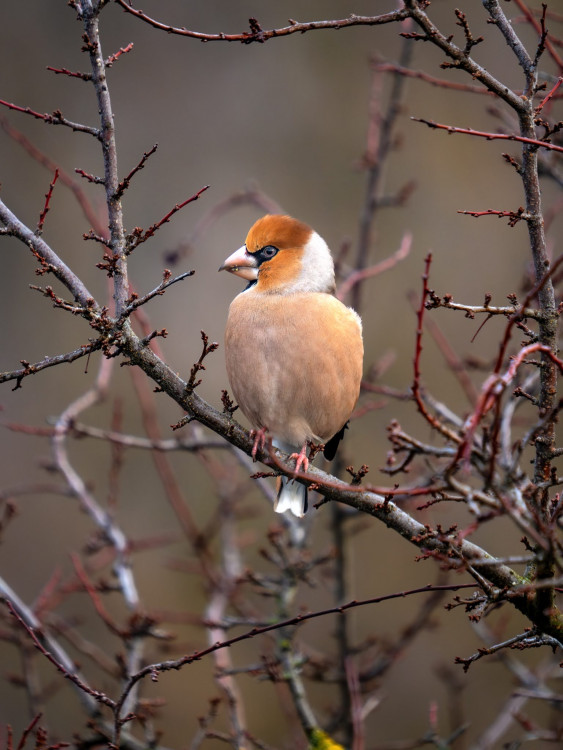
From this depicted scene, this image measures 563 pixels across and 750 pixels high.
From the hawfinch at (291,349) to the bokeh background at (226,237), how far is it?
99.7 inches

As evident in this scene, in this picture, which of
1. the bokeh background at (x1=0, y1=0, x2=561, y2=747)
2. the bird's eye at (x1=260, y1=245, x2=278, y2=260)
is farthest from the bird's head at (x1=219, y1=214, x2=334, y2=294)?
the bokeh background at (x1=0, y1=0, x2=561, y2=747)

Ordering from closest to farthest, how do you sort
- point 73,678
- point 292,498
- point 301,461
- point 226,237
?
point 73,678, point 301,461, point 292,498, point 226,237

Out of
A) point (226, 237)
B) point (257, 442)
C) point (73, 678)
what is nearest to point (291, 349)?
point (257, 442)

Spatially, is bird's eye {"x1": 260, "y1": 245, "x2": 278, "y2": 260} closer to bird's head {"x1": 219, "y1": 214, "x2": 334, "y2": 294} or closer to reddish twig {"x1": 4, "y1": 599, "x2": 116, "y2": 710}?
bird's head {"x1": 219, "y1": 214, "x2": 334, "y2": 294}

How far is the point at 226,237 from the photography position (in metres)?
7.51

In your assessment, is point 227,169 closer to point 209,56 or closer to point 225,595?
point 209,56

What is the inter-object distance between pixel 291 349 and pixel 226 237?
4.11m

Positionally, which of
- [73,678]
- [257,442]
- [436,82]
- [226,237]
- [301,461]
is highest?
[226,237]

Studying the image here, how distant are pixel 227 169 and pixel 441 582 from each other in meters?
4.55

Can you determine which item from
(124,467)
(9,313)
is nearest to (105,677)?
(124,467)

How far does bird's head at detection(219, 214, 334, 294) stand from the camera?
3865 mm

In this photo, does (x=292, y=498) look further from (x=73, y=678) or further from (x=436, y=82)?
(x=436, y=82)

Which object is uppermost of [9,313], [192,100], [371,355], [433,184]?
[192,100]

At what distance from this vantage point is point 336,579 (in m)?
4.25
